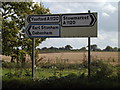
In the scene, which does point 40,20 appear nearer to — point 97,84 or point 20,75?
point 20,75

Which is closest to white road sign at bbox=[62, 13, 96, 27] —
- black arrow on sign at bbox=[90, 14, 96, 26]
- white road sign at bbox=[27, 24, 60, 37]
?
black arrow on sign at bbox=[90, 14, 96, 26]

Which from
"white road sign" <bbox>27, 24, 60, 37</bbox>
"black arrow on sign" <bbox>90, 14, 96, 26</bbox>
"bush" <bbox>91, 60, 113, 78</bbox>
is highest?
"black arrow on sign" <bbox>90, 14, 96, 26</bbox>

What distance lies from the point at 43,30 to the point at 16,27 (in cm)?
875

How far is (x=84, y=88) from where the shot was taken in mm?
8734

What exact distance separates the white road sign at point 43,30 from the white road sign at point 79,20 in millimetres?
430

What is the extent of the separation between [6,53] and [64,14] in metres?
10.0

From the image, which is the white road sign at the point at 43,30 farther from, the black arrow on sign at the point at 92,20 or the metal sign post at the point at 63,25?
the black arrow on sign at the point at 92,20

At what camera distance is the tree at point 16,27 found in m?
18.8

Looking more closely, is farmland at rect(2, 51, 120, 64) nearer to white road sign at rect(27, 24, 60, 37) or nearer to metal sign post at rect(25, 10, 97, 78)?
metal sign post at rect(25, 10, 97, 78)

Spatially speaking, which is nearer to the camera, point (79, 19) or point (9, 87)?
point (9, 87)

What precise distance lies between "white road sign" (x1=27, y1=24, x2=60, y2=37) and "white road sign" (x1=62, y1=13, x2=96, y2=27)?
430mm

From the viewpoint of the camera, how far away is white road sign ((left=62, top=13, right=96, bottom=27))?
1010cm

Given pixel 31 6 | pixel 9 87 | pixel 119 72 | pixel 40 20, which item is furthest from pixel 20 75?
pixel 31 6

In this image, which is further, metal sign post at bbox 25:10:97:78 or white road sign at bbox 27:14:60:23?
white road sign at bbox 27:14:60:23
